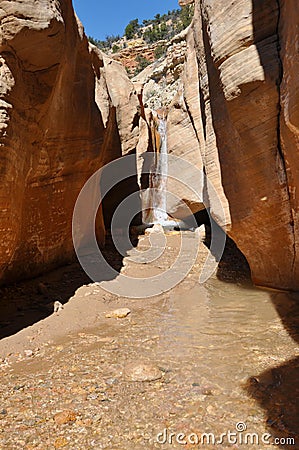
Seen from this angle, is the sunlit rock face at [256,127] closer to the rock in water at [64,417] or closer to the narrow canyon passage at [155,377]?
the narrow canyon passage at [155,377]

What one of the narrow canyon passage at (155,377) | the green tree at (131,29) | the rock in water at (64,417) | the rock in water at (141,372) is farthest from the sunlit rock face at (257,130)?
the green tree at (131,29)

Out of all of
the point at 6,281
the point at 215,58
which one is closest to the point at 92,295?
the point at 6,281

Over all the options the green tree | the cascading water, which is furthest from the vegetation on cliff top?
the cascading water

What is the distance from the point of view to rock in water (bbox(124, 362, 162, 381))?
10.3ft

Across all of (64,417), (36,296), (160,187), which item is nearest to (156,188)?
(160,187)

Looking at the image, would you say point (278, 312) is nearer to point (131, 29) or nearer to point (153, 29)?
point (153, 29)

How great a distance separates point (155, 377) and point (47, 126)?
4026 mm

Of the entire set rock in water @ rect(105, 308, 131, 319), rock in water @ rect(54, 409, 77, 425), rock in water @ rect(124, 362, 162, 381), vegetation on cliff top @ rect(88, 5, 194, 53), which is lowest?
rock in water @ rect(54, 409, 77, 425)

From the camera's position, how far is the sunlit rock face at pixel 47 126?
382 cm

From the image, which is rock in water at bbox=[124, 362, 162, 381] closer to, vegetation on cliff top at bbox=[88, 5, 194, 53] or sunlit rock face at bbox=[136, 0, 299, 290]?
sunlit rock face at bbox=[136, 0, 299, 290]

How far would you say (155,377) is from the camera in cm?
315

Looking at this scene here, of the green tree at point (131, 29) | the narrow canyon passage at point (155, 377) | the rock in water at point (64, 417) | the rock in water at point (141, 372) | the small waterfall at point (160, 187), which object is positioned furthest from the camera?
the green tree at point (131, 29)

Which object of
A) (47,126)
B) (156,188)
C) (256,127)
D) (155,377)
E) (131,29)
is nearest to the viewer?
(155,377)

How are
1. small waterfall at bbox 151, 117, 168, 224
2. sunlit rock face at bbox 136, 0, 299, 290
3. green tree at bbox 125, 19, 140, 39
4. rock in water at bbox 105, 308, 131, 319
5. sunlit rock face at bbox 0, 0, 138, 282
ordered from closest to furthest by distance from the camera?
sunlit rock face at bbox 0, 0, 138, 282 → sunlit rock face at bbox 136, 0, 299, 290 → rock in water at bbox 105, 308, 131, 319 → small waterfall at bbox 151, 117, 168, 224 → green tree at bbox 125, 19, 140, 39
